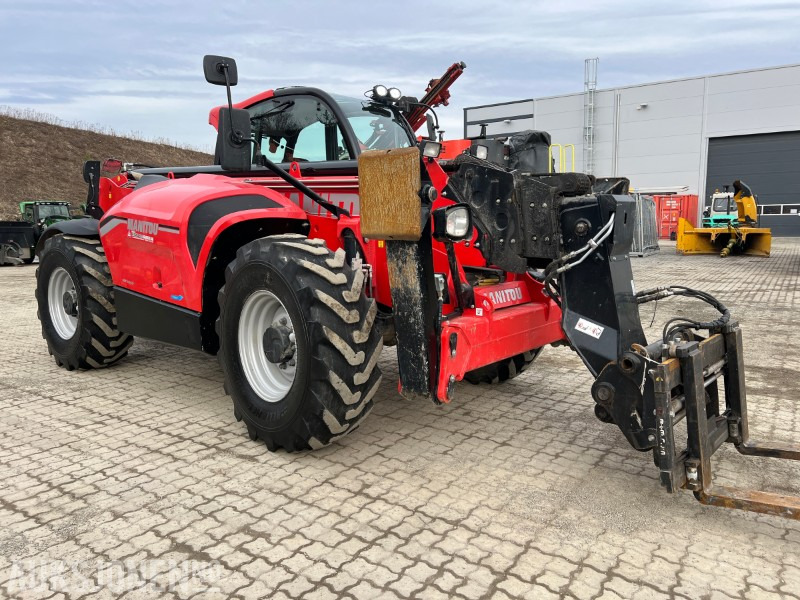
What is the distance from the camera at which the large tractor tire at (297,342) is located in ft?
11.1

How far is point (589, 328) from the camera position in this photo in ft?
10.6

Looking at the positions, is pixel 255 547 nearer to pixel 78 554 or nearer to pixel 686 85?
pixel 78 554

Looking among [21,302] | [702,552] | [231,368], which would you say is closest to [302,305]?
[231,368]

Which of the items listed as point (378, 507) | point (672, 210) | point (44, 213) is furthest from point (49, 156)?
point (378, 507)

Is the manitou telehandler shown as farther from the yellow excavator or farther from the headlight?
the yellow excavator

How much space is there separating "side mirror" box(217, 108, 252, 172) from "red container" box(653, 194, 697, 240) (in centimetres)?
2904

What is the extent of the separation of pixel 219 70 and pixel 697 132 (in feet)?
107

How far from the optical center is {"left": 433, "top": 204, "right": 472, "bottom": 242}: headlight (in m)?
3.39

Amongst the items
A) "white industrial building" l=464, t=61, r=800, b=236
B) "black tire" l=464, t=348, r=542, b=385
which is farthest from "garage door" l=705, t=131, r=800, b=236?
"black tire" l=464, t=348, r=542, b=385

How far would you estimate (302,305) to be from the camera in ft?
11.3

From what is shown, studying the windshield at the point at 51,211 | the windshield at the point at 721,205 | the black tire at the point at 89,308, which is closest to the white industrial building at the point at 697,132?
the windshield at the point at 721,205

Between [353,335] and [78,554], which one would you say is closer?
[78,554]

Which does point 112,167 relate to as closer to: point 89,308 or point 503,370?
point 89,308

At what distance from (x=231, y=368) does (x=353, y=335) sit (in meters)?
1.02
